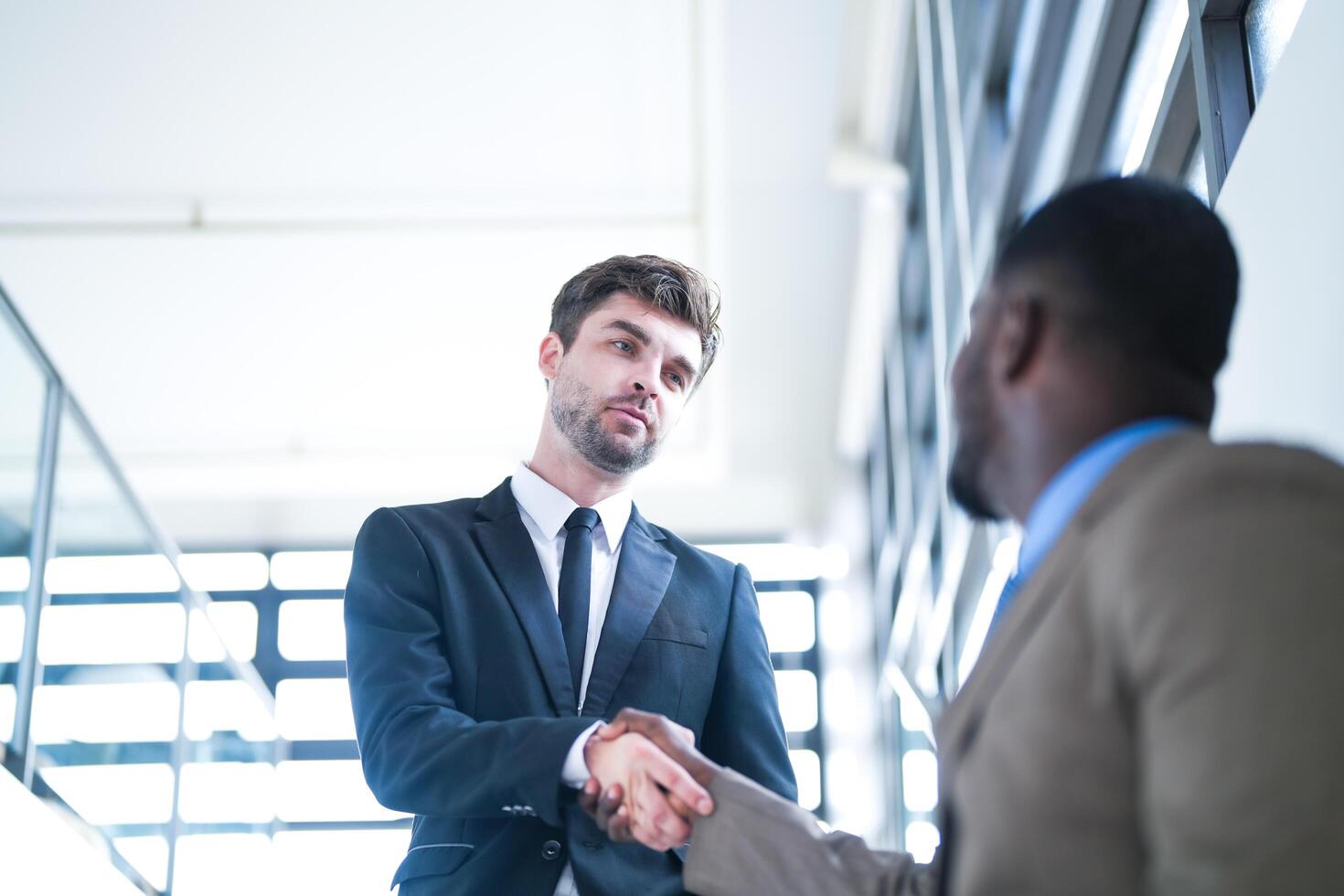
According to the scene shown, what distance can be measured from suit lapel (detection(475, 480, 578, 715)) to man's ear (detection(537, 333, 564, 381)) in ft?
1.10

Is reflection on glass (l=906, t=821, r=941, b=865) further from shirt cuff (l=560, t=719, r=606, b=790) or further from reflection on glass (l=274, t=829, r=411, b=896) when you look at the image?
shirt cuff (l=560, t=719, r=606, b=790)

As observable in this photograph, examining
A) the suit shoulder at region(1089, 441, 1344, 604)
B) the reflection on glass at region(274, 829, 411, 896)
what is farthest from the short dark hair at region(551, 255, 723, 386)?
the reflection on glass at region(274, 829, 411, 896)

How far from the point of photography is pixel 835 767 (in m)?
12.0

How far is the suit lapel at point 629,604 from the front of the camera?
2215 mm

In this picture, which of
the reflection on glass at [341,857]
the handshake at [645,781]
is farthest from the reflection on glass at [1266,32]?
the reflection on glass at [341,857]

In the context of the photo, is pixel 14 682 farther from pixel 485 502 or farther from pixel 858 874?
pixel 858 874

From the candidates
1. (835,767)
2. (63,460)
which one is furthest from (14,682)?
(835,767)

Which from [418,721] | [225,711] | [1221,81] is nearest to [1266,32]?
[1221,81]

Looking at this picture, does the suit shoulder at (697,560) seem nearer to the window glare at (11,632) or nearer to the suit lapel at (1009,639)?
the suit lapel at (1009,639)

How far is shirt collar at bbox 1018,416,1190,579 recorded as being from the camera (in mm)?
1461

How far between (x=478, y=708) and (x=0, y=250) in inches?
312

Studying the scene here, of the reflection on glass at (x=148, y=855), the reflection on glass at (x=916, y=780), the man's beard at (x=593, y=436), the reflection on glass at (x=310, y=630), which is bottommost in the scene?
the reflection on glass at (x=310, y=630)

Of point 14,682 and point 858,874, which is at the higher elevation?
point 858,874

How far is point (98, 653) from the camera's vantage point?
15.9 ft
